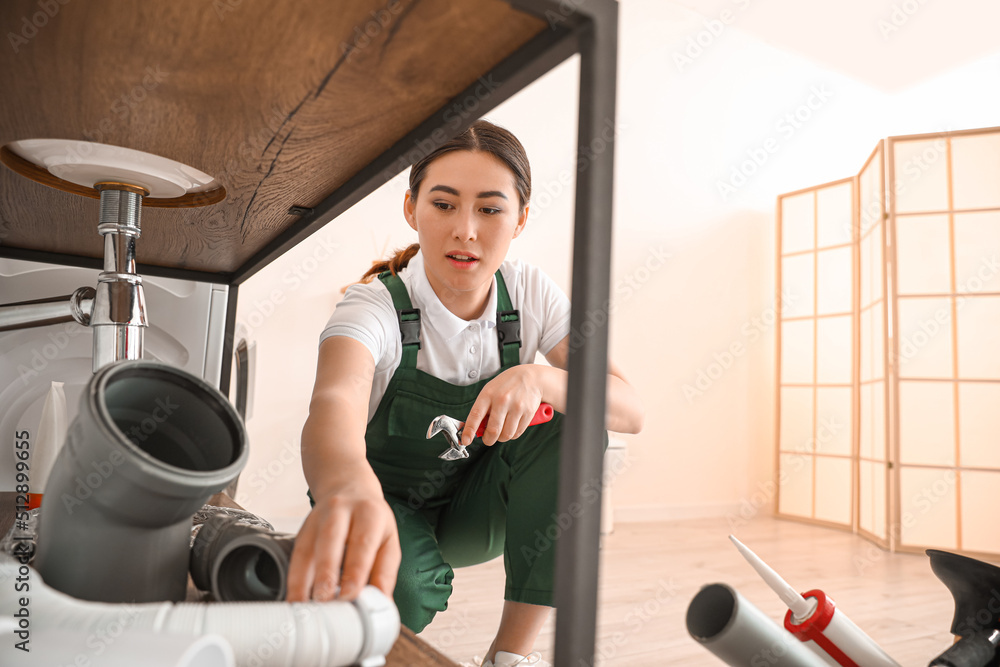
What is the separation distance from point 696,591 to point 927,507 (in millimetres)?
1941

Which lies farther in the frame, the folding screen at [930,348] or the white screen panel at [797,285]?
the white screen panel at [797,285]

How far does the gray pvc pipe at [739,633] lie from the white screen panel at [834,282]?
3.34 m

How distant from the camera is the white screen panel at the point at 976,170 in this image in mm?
2875

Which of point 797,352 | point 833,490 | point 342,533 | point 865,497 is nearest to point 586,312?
point 342,533

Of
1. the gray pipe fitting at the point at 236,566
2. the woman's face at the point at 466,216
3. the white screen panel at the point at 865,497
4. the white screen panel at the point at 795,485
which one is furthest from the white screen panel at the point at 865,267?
the gray pipe fitting at the point at 236,566

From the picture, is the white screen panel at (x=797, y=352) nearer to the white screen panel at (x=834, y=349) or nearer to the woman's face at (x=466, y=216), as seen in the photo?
the white screen panel at (x=834, y=349)

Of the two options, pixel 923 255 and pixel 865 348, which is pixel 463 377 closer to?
pixel 923 255

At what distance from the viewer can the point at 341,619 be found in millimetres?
354

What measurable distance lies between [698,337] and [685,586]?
1.88 m

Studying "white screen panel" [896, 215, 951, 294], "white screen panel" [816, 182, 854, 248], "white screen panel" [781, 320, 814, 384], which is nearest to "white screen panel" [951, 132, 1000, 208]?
"white screen panel" [896, 215, 951, 294]

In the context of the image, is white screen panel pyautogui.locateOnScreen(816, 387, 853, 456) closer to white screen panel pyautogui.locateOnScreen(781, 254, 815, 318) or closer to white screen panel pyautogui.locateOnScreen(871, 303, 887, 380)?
white screen panel pyautogui.locateOnScreen(871, 303, 887, 380)

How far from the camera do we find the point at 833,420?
352 centimetres

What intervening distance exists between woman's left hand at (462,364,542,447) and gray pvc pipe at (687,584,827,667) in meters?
0.26

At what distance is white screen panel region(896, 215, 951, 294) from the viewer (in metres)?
2.93
